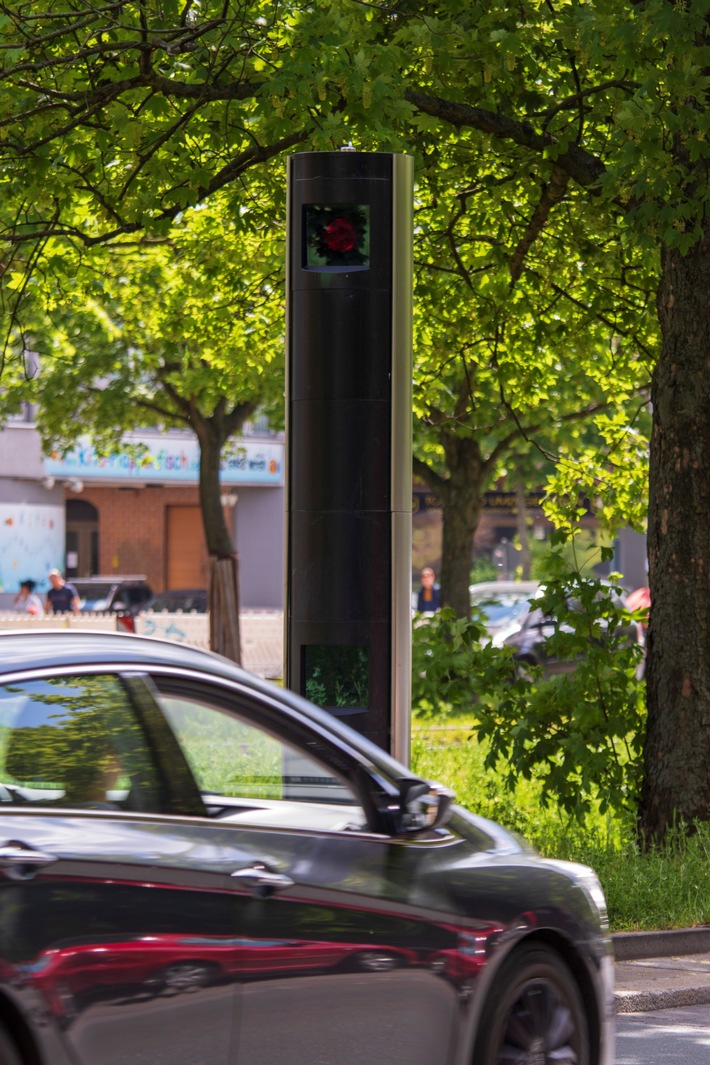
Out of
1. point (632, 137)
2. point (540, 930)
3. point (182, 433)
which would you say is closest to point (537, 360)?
point (632, 137)

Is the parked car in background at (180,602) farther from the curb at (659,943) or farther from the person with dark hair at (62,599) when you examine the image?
the curb at (659,943)

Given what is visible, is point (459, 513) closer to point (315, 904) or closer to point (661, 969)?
point (661, 969)

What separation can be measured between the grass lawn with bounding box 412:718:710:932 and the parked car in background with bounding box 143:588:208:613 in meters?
27.3

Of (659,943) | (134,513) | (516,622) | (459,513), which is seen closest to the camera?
(659,943)

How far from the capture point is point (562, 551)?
36.8 feet

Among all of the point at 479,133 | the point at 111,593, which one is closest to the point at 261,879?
the point at 479,133

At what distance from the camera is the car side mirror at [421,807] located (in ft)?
15.2

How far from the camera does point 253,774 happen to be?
14.9ft

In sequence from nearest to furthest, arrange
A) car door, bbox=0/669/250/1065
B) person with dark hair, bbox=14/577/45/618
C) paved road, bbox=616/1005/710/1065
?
car door, bbox=0/669/250/1065
paved road, bbox=616/1005/710/1065
person with dark hair, bbox=14/577/45/618

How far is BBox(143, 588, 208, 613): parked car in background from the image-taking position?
39562mm

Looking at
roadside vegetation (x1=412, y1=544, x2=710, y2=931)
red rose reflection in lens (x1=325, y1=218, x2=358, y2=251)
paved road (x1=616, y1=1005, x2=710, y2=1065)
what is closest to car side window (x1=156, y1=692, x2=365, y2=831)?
paved road (x1=616, y1=1005, x2=710, y2=1065)

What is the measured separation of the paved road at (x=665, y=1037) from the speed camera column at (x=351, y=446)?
164 cm

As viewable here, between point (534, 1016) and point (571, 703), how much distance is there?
592cm

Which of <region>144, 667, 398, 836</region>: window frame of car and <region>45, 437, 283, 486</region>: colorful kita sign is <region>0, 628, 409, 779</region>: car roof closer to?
<region>144, 667, 398, 836</region>: window frame of car
